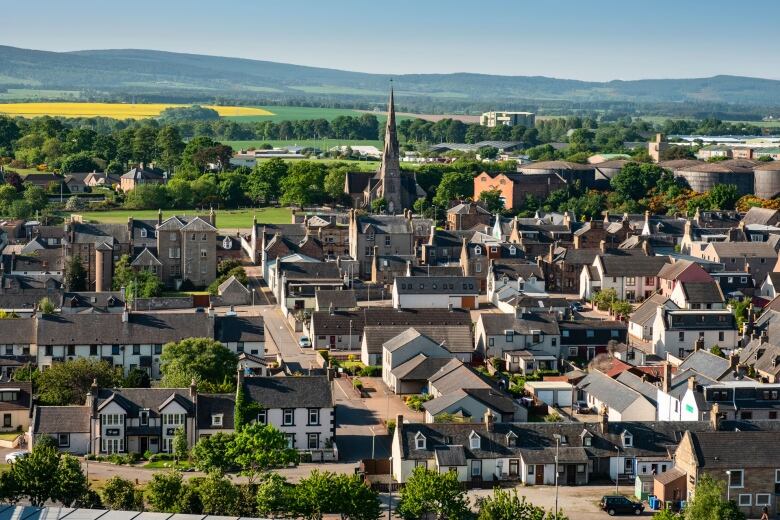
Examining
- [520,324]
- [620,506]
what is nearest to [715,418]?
[620,506]

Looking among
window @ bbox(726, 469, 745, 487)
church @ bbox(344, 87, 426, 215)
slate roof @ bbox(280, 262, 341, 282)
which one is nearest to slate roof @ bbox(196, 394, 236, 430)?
window @ bbox(726, 469, 745, 487)

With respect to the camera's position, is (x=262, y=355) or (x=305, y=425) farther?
(x=262, y=355)

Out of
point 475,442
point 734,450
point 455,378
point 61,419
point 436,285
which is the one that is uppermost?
point 734,450

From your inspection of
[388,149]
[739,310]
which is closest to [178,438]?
[739,310]

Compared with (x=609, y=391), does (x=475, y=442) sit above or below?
above

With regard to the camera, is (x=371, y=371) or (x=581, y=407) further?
(x=371, y=371)

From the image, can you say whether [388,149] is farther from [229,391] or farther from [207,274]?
[229,391]

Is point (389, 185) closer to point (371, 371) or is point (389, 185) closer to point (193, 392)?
point (371, 371)
